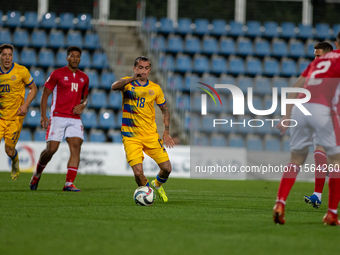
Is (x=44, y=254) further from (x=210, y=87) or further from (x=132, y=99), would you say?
(x=210, y=87)

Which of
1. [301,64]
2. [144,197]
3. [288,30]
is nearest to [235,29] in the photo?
[288,30]

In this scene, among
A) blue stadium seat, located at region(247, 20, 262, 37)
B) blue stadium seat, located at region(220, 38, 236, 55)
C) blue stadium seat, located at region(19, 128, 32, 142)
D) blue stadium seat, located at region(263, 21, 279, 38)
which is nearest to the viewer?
blue stadium seat, located at region(19, 128, 32, 142)

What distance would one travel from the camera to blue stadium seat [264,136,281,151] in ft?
50.3

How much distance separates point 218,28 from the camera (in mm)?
20078

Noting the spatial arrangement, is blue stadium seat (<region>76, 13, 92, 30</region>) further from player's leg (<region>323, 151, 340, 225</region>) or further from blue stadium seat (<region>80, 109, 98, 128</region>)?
player's leg (<region>323, 151, 340, 225</region>)

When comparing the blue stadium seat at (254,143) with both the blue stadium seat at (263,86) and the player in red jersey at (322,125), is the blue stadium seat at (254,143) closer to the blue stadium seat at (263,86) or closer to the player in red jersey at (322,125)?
the blue stadium seat at (263,86)

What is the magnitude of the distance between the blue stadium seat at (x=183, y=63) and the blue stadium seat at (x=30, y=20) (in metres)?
6.01

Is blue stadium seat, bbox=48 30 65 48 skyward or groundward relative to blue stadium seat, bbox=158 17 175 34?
groundward

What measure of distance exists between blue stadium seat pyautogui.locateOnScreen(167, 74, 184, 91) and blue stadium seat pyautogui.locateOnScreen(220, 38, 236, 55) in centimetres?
272

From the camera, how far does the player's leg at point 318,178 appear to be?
6235 millimetres

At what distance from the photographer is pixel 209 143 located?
49.6 feet

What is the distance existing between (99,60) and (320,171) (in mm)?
12612

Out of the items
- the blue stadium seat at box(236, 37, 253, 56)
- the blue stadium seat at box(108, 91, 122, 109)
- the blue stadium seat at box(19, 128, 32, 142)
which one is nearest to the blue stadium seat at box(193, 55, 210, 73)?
the blue stadium seat at box(236, 37, 253, 56)

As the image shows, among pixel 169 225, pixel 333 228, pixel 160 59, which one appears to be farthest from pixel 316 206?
pixel 160 59
